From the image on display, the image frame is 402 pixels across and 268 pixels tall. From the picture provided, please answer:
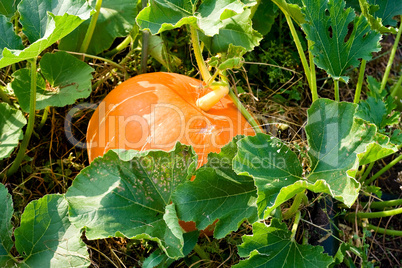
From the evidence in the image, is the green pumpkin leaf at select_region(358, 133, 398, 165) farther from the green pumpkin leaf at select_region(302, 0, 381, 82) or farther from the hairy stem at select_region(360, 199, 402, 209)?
the hairy stem at select_region(360, 199, 402, 209)

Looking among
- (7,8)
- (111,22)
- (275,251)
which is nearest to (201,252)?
(275,251)

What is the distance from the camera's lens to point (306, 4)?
50.3 inches

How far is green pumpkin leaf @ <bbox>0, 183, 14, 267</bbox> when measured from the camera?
126 cm

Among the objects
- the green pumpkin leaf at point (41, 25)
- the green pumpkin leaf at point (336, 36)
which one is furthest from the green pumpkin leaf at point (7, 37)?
the green pumpkin leaf at point (336, 36)

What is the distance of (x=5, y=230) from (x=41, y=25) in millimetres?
602

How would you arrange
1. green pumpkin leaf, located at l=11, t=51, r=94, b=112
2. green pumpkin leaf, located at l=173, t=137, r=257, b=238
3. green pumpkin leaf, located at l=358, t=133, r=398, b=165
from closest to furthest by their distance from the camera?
green pumpkin leaf, located at l=358, t=133, r=398, b=165
green pumpkin leaf, located at l=173, t=137, r=257, b=238
green pumpkin leaf, located at l=11, t=51, r=94, b=112

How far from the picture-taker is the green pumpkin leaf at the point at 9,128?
4.66 feet

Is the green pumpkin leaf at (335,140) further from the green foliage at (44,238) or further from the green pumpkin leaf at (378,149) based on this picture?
the green foliage at (44,238)

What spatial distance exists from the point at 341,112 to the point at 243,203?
0.37 m

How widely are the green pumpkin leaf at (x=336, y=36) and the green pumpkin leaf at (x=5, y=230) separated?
0.97 metres

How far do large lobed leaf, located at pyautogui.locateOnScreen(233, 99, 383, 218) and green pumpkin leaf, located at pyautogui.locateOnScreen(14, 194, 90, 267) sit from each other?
19.6 inches

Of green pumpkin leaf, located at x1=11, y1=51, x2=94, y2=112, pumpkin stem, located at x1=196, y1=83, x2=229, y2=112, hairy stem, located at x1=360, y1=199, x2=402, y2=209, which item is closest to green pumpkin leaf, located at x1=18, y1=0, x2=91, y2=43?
green pumpkin leaf, located at x1=11, y1=51, x2=94, y2=112

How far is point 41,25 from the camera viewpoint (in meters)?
1.35

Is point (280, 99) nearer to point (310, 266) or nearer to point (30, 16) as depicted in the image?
point (310, 266)
